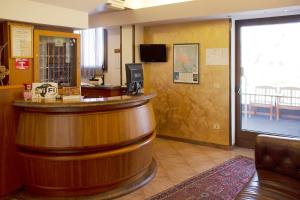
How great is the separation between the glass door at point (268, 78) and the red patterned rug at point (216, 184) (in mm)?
1146

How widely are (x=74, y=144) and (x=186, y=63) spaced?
11.3ft

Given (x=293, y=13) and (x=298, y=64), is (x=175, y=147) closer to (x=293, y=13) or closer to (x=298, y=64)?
(x=298, y=64)

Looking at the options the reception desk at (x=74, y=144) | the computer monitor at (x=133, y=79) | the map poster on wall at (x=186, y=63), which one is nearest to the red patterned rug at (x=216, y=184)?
the reception desk at (x=74, y=144)

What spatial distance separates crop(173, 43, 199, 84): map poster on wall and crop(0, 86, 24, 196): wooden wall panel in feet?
11.3

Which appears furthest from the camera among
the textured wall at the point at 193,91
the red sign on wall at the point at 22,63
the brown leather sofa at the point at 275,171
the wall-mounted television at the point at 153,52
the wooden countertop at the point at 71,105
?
the wall-mounted television at the point at 153,52

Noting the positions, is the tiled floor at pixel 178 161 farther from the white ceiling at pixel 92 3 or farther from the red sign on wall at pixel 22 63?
the white ceiling at pixel 92 3

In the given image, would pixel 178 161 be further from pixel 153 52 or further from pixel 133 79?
pixel 153 52

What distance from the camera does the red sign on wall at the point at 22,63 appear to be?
15.5 feet

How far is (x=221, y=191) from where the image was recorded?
13.1ft

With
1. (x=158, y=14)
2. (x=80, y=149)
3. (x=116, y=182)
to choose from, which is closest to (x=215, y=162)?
(x=116, y=182)

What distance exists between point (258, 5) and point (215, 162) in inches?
102

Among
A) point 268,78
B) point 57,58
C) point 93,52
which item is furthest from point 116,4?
point 268,78

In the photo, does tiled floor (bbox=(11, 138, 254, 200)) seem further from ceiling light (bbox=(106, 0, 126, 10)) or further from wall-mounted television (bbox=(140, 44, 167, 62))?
ceiling light (bbox=(106, 0, 126, 10))

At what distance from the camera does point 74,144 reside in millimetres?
3580
